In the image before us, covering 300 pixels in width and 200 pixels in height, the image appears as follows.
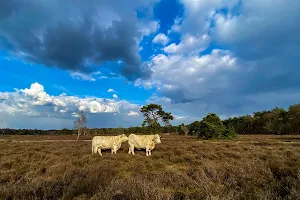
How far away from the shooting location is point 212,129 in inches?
1603

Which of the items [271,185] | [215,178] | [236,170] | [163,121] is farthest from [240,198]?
[163,121]

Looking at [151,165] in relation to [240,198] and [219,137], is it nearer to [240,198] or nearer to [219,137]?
[240,198]

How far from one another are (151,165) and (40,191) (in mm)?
6579

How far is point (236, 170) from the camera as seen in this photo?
6855 millimetres

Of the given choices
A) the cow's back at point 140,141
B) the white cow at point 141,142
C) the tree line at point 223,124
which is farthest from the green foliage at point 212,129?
the cow's back at point 140,141

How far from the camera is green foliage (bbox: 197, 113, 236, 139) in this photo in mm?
40781

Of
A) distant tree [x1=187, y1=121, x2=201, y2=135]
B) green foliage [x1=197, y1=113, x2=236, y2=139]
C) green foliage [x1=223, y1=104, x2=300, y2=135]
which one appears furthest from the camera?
green foliage [x1=223, y1=104, x2=300, y2=135]

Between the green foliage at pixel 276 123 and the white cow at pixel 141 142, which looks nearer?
the white cow at pixel 141 142

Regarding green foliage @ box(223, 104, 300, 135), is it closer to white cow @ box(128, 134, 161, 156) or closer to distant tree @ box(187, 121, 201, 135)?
distant tree @ box(187, 121, 201, 135)

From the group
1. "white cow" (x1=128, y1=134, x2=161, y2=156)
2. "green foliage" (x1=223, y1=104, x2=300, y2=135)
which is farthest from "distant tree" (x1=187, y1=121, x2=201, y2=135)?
"white cow" (x1=128, y1=134, x2=161, y2=156)

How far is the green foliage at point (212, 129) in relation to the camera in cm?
4078

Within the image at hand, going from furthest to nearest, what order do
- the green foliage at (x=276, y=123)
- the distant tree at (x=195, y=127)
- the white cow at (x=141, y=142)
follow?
the green foliage at (x=276, y=123) → the distant tree at (x=195, y=127) → the white cow at (x=141, y=142)

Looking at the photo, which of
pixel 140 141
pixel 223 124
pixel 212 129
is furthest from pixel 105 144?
pixel 223 124

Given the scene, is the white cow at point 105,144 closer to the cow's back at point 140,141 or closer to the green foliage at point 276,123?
the cow's back at point 140,141
